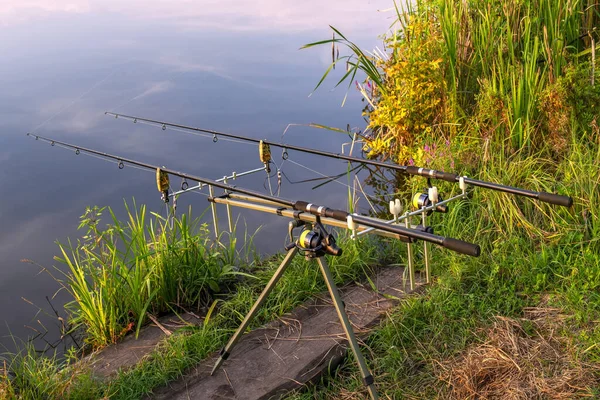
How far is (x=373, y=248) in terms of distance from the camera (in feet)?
16.9

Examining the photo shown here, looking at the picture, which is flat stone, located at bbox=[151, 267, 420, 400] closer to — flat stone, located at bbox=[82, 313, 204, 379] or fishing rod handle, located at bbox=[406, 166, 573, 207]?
flat stone, located at bbox=[82, 313, 204, 379]

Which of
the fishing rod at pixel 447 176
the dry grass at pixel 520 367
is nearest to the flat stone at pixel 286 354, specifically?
the dry grass at pixel 520 367

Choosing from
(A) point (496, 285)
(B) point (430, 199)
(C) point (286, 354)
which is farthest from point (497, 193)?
(C) point (286, 354)

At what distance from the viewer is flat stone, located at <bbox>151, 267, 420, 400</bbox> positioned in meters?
3.60

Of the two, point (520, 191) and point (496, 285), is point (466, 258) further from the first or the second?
point (520, 191)

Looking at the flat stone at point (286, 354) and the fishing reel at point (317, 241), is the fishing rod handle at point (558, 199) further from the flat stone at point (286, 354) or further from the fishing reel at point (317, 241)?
the flat stone at point (286, 354)

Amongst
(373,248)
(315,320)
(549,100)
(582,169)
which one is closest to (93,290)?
(315,320)

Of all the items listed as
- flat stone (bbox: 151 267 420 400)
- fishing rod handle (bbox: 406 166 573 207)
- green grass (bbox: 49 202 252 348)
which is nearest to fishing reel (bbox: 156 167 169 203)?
green grass (bbox: 49 202 252 348)

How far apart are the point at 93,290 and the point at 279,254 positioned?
159cm

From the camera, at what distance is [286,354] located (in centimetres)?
388

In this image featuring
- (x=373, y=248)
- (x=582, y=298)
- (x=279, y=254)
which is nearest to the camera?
(x=582, y=298)

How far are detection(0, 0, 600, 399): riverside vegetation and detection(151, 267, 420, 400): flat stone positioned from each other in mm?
112

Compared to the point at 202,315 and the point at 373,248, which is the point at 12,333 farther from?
the point at 373,248

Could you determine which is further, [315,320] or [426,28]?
[426,28]
